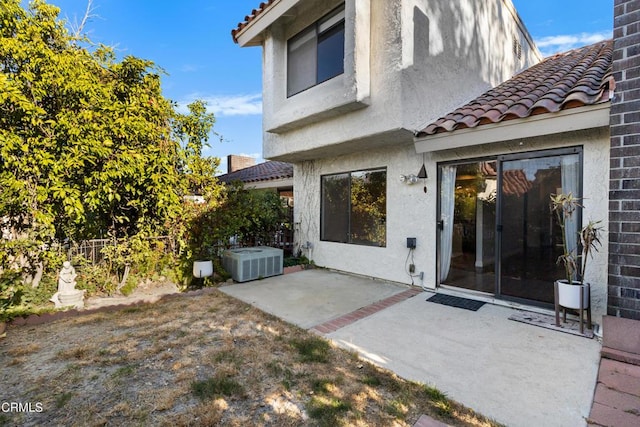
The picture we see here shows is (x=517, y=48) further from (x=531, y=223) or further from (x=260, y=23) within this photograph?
(x=260, y=23)

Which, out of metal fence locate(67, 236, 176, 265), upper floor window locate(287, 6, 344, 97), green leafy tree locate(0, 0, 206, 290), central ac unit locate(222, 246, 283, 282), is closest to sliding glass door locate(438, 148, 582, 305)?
upper floor window locate(287, 6, 344, 97)

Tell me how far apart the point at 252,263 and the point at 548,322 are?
6745mm

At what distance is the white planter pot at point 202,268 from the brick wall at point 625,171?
26.6 feet

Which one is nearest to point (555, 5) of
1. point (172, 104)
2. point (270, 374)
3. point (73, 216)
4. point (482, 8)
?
point (482, 8)

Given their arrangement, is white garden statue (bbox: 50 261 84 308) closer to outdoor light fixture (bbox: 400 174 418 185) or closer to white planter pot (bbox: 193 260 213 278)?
white planter pot (bbox: 193 260 213 278)

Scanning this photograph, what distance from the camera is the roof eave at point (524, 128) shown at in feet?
15.7

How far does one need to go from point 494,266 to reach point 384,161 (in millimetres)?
3774

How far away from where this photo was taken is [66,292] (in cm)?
595

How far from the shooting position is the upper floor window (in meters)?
7.65

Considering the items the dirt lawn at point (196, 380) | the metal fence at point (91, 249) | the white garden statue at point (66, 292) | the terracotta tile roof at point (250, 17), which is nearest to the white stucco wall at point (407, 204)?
the dirt lawn at point (196, 380)

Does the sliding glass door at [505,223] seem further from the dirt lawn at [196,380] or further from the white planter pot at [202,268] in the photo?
the white planter pot at [202,268]

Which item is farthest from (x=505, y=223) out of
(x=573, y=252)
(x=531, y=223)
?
(x=573, y=252)

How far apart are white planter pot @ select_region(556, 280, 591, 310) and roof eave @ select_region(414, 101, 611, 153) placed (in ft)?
8.40

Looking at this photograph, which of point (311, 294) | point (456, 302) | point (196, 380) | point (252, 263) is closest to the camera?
point (196, 380)
